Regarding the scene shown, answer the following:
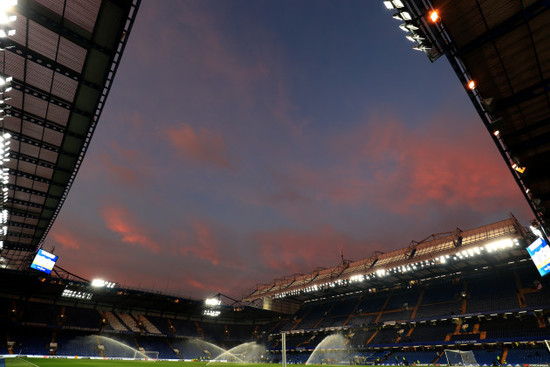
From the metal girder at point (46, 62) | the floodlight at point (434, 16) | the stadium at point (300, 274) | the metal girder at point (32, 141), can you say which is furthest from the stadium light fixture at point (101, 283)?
the floodlight at point (434, 16)

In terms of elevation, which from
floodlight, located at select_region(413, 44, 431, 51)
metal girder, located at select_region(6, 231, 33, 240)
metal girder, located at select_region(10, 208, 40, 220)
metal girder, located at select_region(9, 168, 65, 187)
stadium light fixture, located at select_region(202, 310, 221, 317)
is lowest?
floodlight, located at select_region(413, 44, 431, 51)

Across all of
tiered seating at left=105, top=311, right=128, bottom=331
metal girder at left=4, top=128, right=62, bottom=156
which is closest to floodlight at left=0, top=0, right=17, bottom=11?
metal girder at left=4, top=128, right=62, bottom=156

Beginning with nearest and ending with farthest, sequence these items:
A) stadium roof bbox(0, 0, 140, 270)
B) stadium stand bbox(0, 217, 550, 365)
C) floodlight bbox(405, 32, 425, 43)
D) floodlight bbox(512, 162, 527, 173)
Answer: floodlight bbox(405, 32, 425, 43)
stadium roof bbox(0, 0, 140, 270)
floodlight bbox(512, 162, 527, 173)
stadium stand bbox(0, 217, 550, 365)

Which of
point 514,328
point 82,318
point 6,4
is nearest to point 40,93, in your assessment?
point 6,4

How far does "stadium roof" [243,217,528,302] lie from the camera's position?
131 feet

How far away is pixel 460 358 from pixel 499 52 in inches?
1536

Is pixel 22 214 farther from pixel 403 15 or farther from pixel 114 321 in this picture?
Answer: pixel 403 15

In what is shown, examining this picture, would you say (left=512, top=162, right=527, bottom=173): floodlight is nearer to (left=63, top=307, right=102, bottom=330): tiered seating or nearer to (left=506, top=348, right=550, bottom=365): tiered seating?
(left=506, top=348, right=550, bottom=365): tiered seating

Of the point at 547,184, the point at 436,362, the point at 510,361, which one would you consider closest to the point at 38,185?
the point at 547,184

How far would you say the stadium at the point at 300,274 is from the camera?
41.0 feet

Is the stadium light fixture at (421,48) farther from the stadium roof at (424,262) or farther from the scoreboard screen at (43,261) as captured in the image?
the scoreboard screen at (43,261)

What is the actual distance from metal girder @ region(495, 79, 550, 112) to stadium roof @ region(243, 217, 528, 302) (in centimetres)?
3164

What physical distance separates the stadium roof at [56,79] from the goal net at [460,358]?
4431 centimetres

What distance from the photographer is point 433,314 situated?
149 ft
